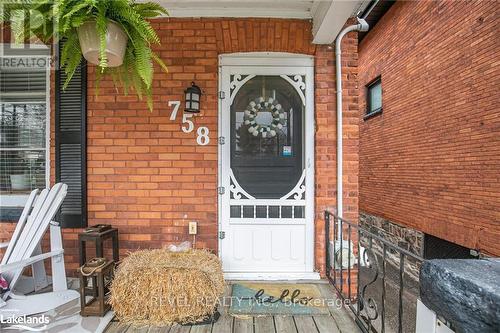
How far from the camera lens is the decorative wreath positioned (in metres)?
2.78

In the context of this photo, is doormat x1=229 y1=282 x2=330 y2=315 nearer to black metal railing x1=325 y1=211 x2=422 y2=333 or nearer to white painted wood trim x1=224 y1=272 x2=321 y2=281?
white painted wood trim x1=224 y1=272 x2=321 y2=281

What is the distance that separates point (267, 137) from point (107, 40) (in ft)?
5.31

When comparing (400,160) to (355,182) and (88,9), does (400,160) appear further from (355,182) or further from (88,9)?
(88,9)

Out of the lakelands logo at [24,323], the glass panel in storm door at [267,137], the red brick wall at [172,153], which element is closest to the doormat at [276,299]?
the red brick wall at [172,153]

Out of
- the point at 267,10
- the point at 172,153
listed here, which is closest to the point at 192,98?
the point at 172,153

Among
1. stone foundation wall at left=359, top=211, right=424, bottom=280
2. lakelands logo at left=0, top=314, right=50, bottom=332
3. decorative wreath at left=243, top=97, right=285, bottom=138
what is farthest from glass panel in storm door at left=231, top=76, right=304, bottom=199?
stone foundation wall at left=359, top=211, right=424, bottom=280

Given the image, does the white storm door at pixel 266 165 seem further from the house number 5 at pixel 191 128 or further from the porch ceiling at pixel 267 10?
the porch ceiling at pixel 267 10

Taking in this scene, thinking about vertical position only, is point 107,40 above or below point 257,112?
above

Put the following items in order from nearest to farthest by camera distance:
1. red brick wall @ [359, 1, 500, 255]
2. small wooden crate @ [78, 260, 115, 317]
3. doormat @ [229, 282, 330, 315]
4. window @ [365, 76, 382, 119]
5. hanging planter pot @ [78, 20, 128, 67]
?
hanging planter pot @ [78, 20, 128, 67]
small wooden crate @ [78, 260, 115, 317]
doormat @ [229, 282, 330, 315]
red brick wall @ [359, 1, 500, 255]
window @ [365, 76, 382, 119]

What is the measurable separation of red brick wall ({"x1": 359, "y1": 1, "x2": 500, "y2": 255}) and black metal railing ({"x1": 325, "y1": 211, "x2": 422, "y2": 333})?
137cm

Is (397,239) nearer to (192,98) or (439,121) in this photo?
(439,121)

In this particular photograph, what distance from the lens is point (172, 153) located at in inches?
106

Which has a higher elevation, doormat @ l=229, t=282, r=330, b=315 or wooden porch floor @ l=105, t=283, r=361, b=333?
doormat @ l=229, t=282, r=330, b=315

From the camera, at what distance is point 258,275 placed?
2.70 metres
